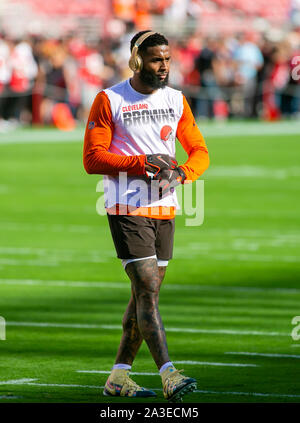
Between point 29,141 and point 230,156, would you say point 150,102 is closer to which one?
point 230,156

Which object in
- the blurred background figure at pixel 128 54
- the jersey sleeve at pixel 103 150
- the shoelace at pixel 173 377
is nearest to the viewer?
the shoelace at pixel 173 377

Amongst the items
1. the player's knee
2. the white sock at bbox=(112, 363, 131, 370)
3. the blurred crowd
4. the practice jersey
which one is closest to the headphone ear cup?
the practice jersey

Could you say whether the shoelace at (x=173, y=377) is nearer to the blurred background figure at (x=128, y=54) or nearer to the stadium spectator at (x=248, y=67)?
the blurred background figure at (x=128, y=54)

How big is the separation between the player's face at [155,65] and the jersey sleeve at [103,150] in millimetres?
292

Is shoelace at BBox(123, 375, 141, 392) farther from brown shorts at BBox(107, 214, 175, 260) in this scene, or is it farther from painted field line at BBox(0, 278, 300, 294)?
painted field line at BBox(0, 278, 300, 294)

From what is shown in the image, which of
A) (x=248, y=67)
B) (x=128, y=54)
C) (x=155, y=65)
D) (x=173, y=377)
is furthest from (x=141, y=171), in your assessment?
(x=248, y=67)

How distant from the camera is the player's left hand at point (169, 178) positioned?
745 centimetres

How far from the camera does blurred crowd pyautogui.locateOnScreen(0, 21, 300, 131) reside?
36.8 meters

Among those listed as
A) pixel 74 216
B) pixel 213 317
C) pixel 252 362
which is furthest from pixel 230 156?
pixel 252 362

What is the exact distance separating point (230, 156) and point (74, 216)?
11.3m

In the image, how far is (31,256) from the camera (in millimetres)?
15344

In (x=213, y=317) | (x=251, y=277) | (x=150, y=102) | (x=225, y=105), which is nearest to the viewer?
(x=150, y=102)

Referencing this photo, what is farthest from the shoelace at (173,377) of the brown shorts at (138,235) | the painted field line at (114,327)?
the painted field line at (114,327)

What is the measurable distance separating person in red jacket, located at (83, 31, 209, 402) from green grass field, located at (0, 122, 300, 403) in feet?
1.44
